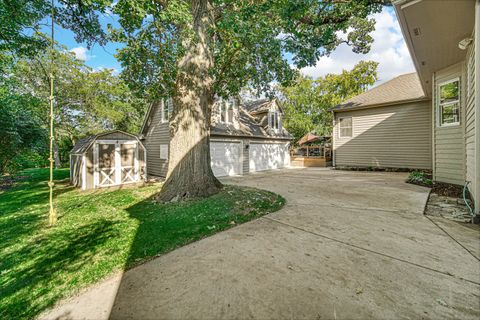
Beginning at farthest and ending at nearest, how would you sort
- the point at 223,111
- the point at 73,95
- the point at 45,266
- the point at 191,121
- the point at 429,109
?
the point at 73,95 → the point at 223,111 → the point at 429,109 → the point at 191,121 → the point at 45,266

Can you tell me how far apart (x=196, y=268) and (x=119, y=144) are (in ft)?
31.4

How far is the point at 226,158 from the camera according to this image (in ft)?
38.3

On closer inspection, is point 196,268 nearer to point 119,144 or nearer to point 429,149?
point 119,144

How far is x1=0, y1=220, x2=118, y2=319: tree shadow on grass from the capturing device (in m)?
2.10

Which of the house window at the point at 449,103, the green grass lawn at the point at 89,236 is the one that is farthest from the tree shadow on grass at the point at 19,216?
Result: the house window at the point at 449,103

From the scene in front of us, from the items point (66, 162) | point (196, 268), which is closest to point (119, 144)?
point (196, 268)

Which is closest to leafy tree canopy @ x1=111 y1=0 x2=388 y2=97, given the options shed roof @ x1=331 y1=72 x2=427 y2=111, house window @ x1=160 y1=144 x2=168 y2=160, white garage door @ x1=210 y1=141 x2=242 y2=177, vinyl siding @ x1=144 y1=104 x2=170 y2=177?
white garage door @ x1=210 y1=141 x2=242 y2=177

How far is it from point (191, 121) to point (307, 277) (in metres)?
5.11

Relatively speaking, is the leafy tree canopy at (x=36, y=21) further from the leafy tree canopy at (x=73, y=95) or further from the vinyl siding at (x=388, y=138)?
the vinyl siding at (x=388, y=138)

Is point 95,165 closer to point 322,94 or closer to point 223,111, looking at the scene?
point 223,111

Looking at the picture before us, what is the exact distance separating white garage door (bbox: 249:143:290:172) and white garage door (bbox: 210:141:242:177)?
4.11 feet

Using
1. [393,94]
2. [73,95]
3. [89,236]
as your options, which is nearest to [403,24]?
[89,236]

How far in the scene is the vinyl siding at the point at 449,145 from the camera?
→ 6211mm

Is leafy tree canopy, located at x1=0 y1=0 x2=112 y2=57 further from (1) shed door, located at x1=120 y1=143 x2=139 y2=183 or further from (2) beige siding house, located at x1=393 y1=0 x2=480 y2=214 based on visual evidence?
(2) beige siding house, located at x1=393 y1=0 x2=480 y2=214
